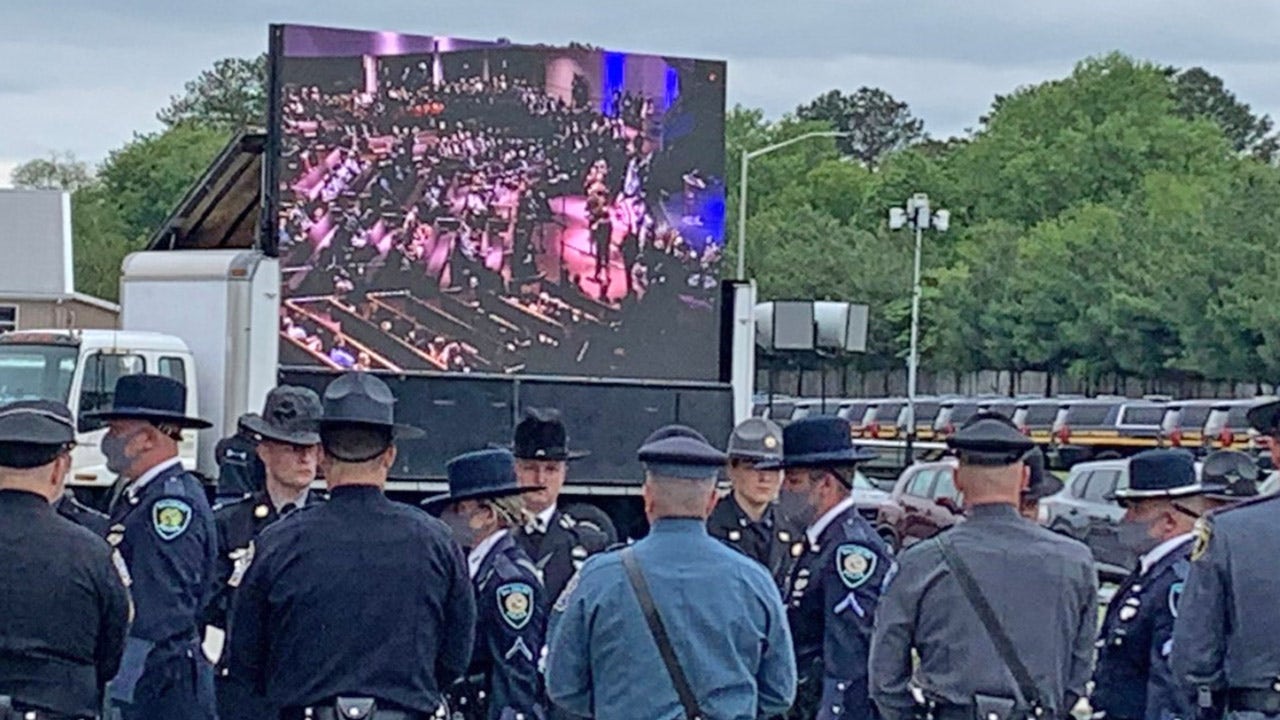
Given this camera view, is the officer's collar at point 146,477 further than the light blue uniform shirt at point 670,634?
Yes

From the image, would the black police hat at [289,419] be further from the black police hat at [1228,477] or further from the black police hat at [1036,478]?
the black police hat at [1228,477]

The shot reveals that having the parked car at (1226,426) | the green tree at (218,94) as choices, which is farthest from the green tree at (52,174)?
the parked car at (1226,426)

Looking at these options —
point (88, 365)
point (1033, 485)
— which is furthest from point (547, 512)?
point (88, 365)

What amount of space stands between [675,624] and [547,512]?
314cm

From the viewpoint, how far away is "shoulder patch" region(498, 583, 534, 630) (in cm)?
768

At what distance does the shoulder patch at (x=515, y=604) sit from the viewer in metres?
7.68

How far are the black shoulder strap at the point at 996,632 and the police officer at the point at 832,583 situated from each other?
1015 millimetres

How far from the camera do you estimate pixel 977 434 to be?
727 centimetres

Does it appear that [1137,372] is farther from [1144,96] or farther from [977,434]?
[977,434]

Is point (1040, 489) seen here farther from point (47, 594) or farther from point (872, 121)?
point (872, 121)

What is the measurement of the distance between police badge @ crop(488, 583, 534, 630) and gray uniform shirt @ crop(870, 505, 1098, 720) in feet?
3.80

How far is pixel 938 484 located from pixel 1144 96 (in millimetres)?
75041

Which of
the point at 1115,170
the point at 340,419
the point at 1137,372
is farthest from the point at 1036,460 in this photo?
the point at 1115,170

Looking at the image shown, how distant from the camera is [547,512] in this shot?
938 cm
